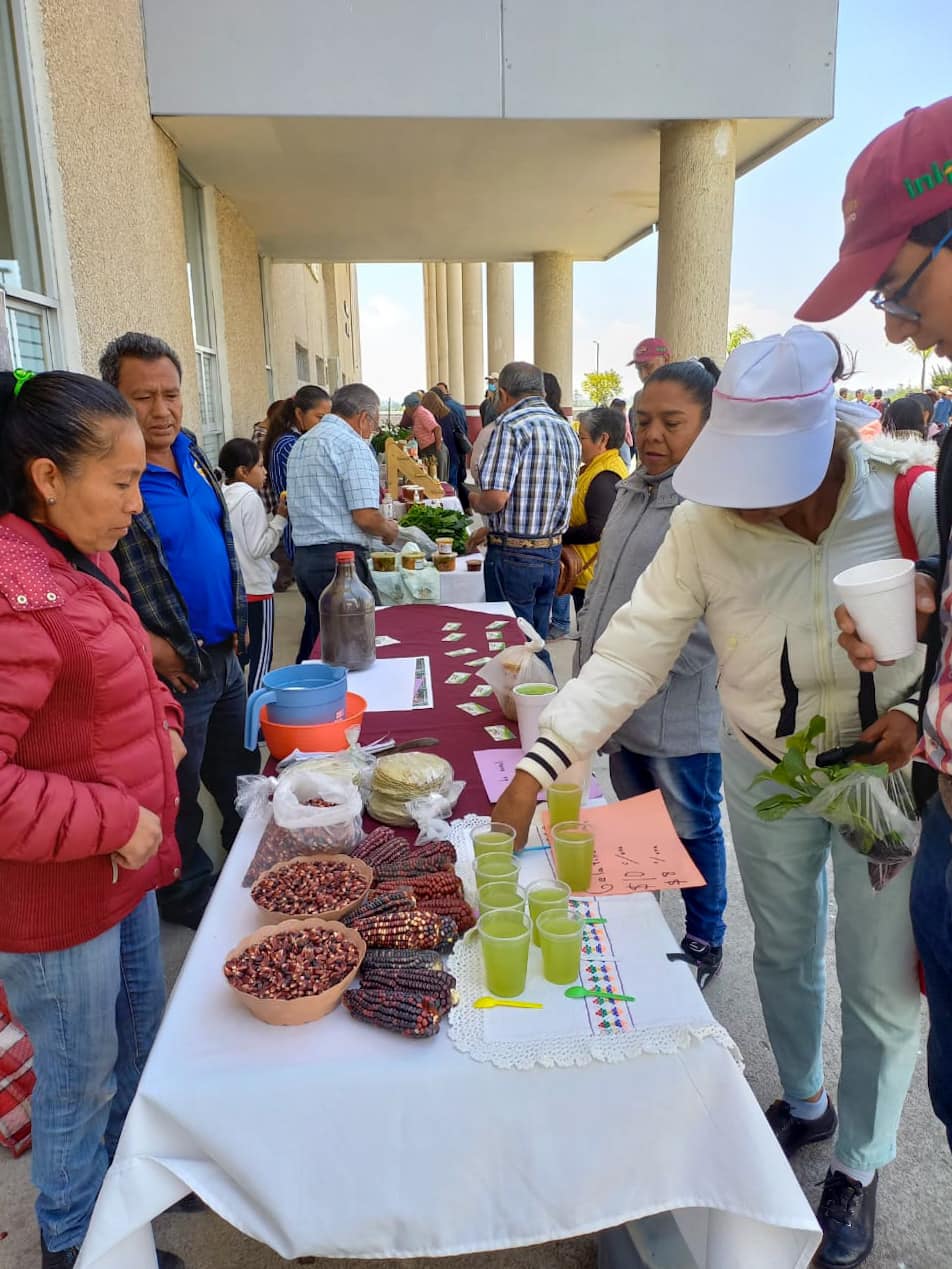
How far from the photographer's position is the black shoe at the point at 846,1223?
1755 millimetres

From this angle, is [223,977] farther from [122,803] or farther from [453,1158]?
[453,1158]

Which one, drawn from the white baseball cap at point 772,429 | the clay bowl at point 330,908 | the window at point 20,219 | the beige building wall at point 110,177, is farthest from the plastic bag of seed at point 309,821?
the beige building wall at point 110,177

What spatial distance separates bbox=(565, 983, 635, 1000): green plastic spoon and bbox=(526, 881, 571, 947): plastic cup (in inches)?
4.5

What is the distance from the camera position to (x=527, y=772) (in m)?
1.64

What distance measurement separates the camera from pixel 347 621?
2.85 meters

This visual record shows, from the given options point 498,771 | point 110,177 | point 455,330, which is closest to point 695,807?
point 498,771

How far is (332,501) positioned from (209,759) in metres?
1.78

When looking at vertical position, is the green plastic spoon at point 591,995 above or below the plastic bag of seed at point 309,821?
below

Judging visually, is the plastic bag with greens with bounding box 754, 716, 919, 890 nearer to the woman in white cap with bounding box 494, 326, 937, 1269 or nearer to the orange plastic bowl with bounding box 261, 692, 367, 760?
the woman in white cap with bounding box 494, 326, 937, 1269

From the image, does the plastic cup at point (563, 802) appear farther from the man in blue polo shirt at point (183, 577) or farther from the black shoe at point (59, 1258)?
the man in blue polo shirt at point (183, 577)

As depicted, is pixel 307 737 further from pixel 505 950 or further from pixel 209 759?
pixel 209 759

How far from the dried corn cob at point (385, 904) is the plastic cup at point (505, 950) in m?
0.17

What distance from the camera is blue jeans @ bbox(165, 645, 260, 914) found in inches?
109

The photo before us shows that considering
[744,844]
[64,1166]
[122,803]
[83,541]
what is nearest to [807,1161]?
[744,844]
